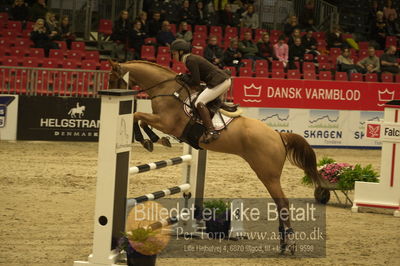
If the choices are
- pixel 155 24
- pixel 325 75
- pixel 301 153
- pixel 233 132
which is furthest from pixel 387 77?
pixel 233 132

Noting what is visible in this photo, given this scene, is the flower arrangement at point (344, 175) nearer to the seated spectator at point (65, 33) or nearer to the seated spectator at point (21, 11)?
the seated spectator at point (65, 33)

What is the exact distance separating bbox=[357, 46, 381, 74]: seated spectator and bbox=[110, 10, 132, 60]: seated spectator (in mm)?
6670

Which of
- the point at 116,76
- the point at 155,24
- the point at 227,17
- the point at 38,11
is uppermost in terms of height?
the point at 227,17

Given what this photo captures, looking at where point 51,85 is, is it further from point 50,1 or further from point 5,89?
point 50,1

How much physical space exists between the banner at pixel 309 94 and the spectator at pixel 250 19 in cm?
575

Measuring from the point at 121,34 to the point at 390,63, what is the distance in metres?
7.82

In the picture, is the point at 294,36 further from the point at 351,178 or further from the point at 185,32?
the point at 351,178

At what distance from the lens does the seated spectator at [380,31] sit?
23670mm

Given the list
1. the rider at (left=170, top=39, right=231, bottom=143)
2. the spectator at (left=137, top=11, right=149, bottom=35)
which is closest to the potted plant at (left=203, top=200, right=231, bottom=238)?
the rider at (left=170, top=39, right=231, bottom=143)

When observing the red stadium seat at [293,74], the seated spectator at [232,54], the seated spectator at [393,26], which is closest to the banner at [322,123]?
the red stadium seat at [293,74]

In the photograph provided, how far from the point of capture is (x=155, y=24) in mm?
20234

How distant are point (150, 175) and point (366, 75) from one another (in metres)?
9.03

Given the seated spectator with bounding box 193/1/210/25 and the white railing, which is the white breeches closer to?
the white railing

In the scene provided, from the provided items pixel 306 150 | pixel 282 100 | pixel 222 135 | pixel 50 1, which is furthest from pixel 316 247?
pixel 50 1
